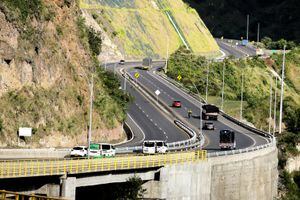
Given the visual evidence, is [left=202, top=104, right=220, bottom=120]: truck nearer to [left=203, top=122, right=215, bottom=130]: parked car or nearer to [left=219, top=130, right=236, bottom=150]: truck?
[left=203, top=122, right=215, bottom=130]: parked car

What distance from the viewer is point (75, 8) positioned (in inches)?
4198

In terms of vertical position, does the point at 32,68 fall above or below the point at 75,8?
below

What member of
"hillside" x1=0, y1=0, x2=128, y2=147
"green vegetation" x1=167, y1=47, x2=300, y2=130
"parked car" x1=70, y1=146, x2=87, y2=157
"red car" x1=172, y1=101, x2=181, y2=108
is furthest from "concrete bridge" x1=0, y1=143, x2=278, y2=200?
"green vegetation" x1=167, y1=47, x2=300, y2=130


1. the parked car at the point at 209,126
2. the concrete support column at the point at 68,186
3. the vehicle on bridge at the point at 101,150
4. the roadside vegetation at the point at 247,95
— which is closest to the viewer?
the concrete support column at the point at 68,186

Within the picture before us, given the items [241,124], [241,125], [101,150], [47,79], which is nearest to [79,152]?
[101,150]

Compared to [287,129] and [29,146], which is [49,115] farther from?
[287,129]

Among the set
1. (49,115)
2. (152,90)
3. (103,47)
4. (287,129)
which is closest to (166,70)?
(103,47)

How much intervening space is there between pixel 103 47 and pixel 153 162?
365 ft

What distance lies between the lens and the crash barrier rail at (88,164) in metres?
57.9

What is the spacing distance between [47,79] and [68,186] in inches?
1225

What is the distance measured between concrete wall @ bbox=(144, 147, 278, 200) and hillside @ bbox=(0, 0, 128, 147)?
50.3ft

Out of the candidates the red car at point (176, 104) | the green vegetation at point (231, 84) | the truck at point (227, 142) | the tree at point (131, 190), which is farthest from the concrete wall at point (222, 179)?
the green vegetation at point (231, 84)

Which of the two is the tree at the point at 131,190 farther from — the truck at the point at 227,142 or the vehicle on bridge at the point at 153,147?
the truck at the point at 227,142

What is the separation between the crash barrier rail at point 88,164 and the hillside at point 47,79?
49.0 feet
